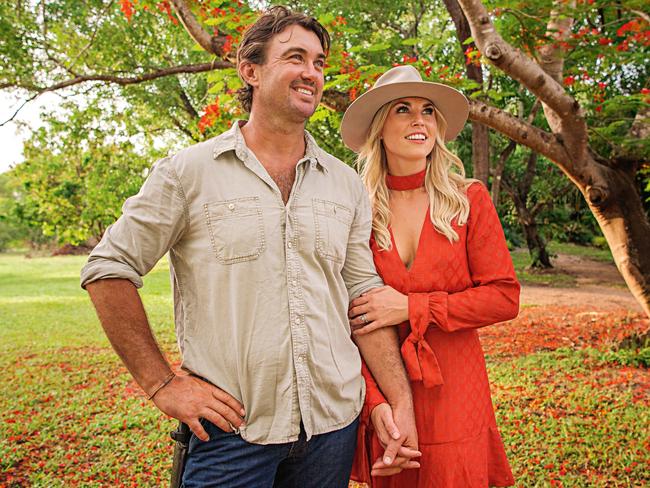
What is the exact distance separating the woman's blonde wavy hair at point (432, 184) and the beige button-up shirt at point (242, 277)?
0.64 m

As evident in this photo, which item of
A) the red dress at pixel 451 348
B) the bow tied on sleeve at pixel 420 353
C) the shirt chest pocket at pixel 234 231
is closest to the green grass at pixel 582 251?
the red dress at pixel 451 348

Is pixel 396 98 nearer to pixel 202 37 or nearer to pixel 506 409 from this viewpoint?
pixel 202 37

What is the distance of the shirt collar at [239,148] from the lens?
2.10 metres

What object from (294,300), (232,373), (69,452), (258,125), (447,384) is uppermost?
(258,125)

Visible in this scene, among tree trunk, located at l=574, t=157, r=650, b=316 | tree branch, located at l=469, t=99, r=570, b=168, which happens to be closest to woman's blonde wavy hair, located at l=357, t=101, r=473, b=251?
tree branch, located at l=469, t=99, r=570, b=168

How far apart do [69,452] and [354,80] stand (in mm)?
4538

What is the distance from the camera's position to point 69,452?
5.40 metres

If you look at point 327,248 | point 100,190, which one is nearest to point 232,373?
point 327,248

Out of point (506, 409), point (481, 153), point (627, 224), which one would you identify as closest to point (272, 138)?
point (506, 409)

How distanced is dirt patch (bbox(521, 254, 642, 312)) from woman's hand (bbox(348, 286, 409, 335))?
11242 millimetres

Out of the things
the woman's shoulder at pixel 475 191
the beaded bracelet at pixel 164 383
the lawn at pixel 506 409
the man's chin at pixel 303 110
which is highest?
the man's chin at pixel 303 110

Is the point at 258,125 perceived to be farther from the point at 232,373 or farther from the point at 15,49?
the point at 15,49

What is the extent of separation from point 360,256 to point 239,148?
2.33ft

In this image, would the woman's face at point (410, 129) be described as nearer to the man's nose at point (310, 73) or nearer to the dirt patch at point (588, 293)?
the man's nose at point (310, 73)
